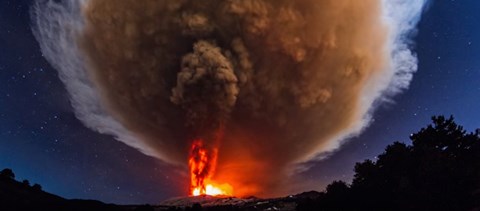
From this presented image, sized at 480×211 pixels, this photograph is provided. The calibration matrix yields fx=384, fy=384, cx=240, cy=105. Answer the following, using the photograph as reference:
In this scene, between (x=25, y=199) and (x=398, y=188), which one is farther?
(x=398, y=188)

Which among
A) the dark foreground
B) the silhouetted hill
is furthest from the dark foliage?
the silhouetted hill

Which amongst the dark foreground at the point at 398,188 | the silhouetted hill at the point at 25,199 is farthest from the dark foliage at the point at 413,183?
the silhouetted hill at the point at 25,199

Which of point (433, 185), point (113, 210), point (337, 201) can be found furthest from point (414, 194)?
point (113, 210)

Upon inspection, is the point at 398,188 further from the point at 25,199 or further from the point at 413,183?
the point at 25,199

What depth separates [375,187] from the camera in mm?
33500

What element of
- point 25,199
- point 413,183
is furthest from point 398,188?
point 25,199

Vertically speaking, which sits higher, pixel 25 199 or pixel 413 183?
pixel 413 183

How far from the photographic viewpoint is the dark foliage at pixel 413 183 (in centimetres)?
2866

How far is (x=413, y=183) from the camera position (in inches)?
1278

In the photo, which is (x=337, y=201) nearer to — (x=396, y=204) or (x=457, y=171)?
(x=396, y=204)

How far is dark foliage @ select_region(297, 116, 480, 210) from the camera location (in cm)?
2866

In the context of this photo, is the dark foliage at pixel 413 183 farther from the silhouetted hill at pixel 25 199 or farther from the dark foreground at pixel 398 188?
the silhouetted hill at pixel 25 199

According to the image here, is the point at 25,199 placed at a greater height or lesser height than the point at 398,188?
lesser

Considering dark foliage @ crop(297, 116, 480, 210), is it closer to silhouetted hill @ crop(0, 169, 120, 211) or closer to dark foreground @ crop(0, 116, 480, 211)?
dark foreground @ crop(0, 116, 480, 211)
